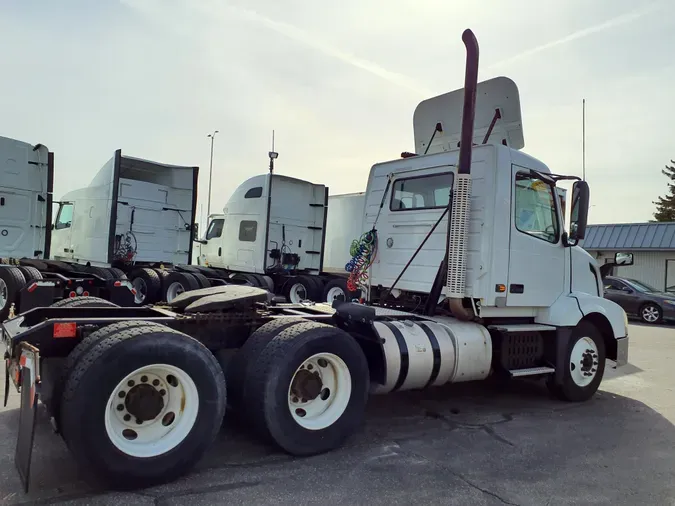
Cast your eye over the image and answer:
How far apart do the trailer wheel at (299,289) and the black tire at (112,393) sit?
1065 centimetres

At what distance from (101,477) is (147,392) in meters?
0.58

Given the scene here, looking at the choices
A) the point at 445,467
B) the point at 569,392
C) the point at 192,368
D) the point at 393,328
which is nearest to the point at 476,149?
the point at 393,328

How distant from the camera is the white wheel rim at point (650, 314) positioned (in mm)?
17250

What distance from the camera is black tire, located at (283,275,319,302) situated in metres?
14.6

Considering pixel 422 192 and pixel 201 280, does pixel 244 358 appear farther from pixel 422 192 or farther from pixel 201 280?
pixel 201 280

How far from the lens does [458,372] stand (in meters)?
5.76

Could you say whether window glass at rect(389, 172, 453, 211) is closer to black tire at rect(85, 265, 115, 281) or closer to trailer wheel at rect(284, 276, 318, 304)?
black tire at rect(85, 265, 115, 281)

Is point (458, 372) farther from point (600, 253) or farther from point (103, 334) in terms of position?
point (600, 253)

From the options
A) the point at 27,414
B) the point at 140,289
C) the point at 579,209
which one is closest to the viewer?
the point at 27,414

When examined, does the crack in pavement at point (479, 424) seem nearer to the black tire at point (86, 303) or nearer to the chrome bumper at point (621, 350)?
the chrome bumper at point (621, 350)

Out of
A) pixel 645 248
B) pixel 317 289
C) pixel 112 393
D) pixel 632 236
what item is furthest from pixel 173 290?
pixel 632 236

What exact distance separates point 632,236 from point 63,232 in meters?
22.9

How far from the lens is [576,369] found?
6699 mm

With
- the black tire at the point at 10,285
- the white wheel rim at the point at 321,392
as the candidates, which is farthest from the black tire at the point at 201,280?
the white wheel rim at the point at 321,392
